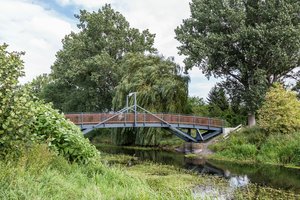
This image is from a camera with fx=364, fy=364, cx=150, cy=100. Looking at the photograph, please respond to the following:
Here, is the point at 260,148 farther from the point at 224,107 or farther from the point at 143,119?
the point at 224,107

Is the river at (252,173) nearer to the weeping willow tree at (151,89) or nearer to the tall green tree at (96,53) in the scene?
the weeping willow tree at (151,89)

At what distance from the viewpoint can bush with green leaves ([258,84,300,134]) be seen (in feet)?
67.7

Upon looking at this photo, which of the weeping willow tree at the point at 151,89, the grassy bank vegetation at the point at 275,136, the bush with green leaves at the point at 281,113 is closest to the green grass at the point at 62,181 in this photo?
the grassy bank vegetation at the point at 275,136

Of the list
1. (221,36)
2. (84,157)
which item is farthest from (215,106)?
(84,157)

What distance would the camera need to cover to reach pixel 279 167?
18438mm

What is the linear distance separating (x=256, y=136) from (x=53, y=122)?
52.6ft

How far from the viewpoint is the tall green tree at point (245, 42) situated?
24.3m

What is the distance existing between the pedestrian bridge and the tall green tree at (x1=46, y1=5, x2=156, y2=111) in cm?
862

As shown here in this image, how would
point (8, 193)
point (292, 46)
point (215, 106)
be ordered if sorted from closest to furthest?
point (8, 193)
point (292, 46)
point (215, 106)

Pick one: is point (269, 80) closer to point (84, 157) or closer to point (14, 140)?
point (84, 157)

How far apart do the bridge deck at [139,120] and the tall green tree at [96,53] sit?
30.9 feet

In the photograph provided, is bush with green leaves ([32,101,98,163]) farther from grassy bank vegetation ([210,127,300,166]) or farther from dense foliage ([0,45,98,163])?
grassy bank vegetation ([210,127,300,166])

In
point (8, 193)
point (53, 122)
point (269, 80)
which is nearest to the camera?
point (8, 193)

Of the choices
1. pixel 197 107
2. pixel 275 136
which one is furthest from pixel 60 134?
pixel 197 107
